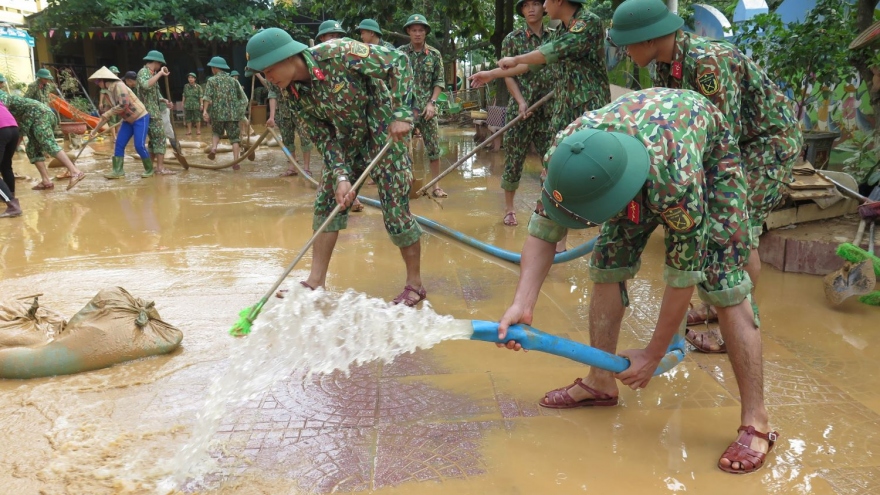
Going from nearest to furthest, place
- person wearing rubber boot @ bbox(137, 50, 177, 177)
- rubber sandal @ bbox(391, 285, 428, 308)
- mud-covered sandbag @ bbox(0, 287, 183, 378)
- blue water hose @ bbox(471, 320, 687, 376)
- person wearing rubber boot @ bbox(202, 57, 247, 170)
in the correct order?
blue water hose @ bbox(471, 320, 687, 376) → mud-covered sandbag @ bbox(0, 287, 183, 378) → rubber sandal @ bbox(391, 285, 428, 308) → person wearing rubber boot @ bbox(137, 50, 177, 177) → person wearing rubber boot @ bbox(202, 57, 247, 170)

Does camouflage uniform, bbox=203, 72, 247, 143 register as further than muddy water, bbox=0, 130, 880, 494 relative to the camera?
Yes

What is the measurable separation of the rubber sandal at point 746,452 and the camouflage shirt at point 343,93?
7.95 feet

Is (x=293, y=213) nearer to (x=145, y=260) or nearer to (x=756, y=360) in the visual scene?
(x=145, y=260)

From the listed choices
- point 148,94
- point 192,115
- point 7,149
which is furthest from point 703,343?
point 192,115

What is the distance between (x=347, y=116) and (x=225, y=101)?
24.5ft

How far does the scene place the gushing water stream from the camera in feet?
8.47

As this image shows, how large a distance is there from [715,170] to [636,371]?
79 centimetres

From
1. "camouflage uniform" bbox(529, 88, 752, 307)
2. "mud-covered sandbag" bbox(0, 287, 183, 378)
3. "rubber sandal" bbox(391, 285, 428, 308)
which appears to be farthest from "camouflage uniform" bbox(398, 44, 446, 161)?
"camouflage uniform" bbox(529, 88, 752, 307)

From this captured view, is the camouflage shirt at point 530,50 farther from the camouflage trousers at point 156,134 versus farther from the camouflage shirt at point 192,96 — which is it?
the camouflage shirt at point 192,96

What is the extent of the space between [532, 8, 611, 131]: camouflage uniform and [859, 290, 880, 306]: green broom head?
2056 millimetres

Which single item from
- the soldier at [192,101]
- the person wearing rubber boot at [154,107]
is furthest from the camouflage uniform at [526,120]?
the soldier at [192,101]

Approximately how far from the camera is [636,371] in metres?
2.49

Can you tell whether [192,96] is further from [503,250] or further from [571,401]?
[571,401]

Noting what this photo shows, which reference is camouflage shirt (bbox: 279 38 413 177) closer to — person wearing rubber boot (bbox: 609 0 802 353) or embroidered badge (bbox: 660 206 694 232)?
person wearing rubber boot (bbox: 609 0 802 353)
